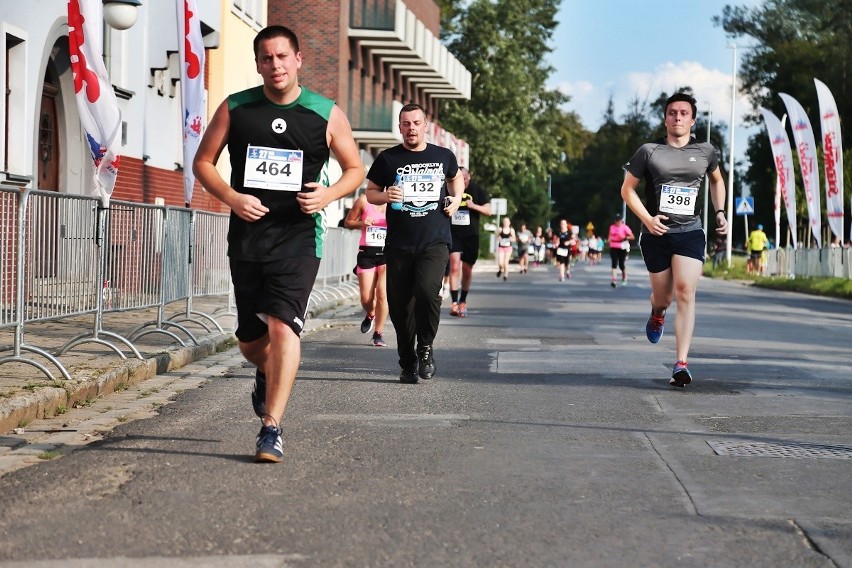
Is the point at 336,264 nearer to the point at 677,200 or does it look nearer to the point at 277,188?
the point at 677,200

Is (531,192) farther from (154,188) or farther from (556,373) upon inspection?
(556,373)

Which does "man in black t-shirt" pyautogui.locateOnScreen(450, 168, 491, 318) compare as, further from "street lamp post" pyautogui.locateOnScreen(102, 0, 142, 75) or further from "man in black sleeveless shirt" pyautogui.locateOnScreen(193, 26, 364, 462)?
"man in black sleeveless shirt" pyautogui.locateOnScreen(193, 26, 364, 462)

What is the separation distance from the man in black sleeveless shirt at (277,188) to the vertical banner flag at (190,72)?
8.82 metres

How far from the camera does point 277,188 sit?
292 inches

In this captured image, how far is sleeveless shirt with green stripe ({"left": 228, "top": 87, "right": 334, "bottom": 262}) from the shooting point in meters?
7.43

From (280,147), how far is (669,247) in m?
4.85

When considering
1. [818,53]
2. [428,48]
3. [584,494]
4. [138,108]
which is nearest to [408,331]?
[584,494]

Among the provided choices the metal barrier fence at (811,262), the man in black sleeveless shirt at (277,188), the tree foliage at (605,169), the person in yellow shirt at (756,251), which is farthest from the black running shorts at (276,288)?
the tree foliage at (605,169)

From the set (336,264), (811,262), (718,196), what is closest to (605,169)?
(811,262)

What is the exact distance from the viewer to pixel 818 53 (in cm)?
7500

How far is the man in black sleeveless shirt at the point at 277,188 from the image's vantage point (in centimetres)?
736

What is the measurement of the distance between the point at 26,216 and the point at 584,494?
501cm

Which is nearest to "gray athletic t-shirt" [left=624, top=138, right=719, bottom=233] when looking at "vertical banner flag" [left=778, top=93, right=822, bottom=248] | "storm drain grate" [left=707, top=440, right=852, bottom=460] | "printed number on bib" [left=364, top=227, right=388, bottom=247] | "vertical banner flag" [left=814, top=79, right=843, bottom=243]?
"storm drain grate" [left=707, top=440, right=852, bottom=460]

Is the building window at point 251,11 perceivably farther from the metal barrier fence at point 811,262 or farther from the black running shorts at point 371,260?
the black running shorts at point 371,260
